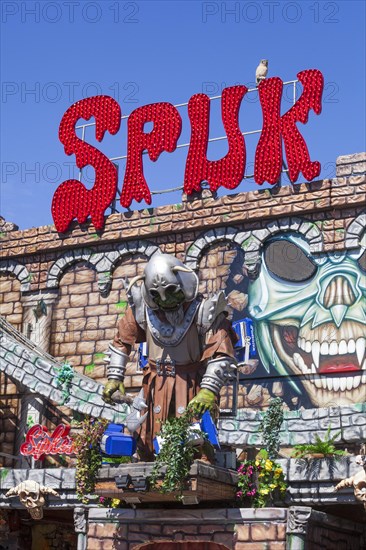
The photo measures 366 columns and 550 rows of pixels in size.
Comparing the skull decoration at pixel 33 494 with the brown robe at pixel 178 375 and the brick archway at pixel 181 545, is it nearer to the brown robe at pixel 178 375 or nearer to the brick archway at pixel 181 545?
the brick archway at pixel 181 545

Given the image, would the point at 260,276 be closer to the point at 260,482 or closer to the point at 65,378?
the point at 65,378

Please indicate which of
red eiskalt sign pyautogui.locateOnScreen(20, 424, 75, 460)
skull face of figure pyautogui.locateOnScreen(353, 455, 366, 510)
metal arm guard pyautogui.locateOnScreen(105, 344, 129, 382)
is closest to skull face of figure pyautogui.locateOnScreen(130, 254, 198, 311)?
metal arm guard pyautogui.locateOnScreen(105, 344, 129, 382)

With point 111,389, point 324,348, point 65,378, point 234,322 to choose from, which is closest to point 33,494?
point 111,389

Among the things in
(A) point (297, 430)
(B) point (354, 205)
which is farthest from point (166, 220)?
(A) point (297, 430)

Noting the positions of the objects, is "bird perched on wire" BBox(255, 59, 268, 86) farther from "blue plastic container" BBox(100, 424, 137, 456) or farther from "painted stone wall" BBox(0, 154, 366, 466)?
"blue plastic container" BBox(100, 424, 137, 456)

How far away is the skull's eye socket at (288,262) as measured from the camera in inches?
781

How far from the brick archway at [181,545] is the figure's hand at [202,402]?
1972 millimetres

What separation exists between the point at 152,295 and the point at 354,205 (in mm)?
7979

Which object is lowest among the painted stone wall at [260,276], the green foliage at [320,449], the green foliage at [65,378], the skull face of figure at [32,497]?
the skull face of figure at [32,497]

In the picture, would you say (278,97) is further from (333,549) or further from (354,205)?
(333,549)

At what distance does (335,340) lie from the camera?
18984mm

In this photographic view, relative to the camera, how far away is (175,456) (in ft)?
38.5

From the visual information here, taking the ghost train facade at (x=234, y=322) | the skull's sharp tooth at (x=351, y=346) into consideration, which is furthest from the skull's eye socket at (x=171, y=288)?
the skull's sharp tooth at (x=351, y=346)

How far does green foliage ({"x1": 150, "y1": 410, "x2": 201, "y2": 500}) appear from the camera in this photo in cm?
1173
